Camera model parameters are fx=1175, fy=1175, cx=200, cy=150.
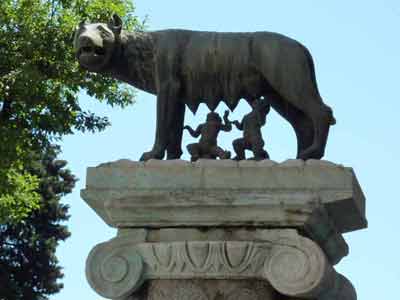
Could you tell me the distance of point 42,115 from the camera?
22.9m

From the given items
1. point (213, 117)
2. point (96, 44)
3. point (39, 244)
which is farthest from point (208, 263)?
point (39, 244)

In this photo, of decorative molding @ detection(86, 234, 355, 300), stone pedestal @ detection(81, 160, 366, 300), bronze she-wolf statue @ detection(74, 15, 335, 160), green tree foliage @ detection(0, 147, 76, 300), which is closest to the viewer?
decorative molding @ detection(86, 234, 355, 300)

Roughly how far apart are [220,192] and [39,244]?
31.4 meters

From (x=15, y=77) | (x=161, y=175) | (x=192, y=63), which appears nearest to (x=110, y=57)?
(x=192, y=63)

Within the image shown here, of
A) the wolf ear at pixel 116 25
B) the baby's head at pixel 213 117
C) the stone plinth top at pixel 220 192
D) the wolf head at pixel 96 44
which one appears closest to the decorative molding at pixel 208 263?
the stone plinth top at pixel 220 192

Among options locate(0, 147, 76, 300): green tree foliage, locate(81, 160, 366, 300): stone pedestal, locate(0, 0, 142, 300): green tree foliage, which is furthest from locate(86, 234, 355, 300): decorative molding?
locate(0, 147, 76, 300): green tree foliage

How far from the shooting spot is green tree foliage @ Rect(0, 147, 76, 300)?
37812 millimetres

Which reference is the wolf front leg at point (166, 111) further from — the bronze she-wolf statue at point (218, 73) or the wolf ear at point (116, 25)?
the wolf ear at point (116, 25)

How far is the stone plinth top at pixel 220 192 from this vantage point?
7.66 m

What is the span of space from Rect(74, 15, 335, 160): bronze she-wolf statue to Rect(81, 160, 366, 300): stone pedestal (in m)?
0.51

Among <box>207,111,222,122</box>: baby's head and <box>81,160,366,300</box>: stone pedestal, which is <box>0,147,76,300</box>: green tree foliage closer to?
<box>207,111,222,122</box>: baby's head

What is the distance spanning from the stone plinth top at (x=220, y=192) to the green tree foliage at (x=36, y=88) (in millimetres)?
14721

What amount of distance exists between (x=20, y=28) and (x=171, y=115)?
50.0 ft

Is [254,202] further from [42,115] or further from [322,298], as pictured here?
[42,115]
